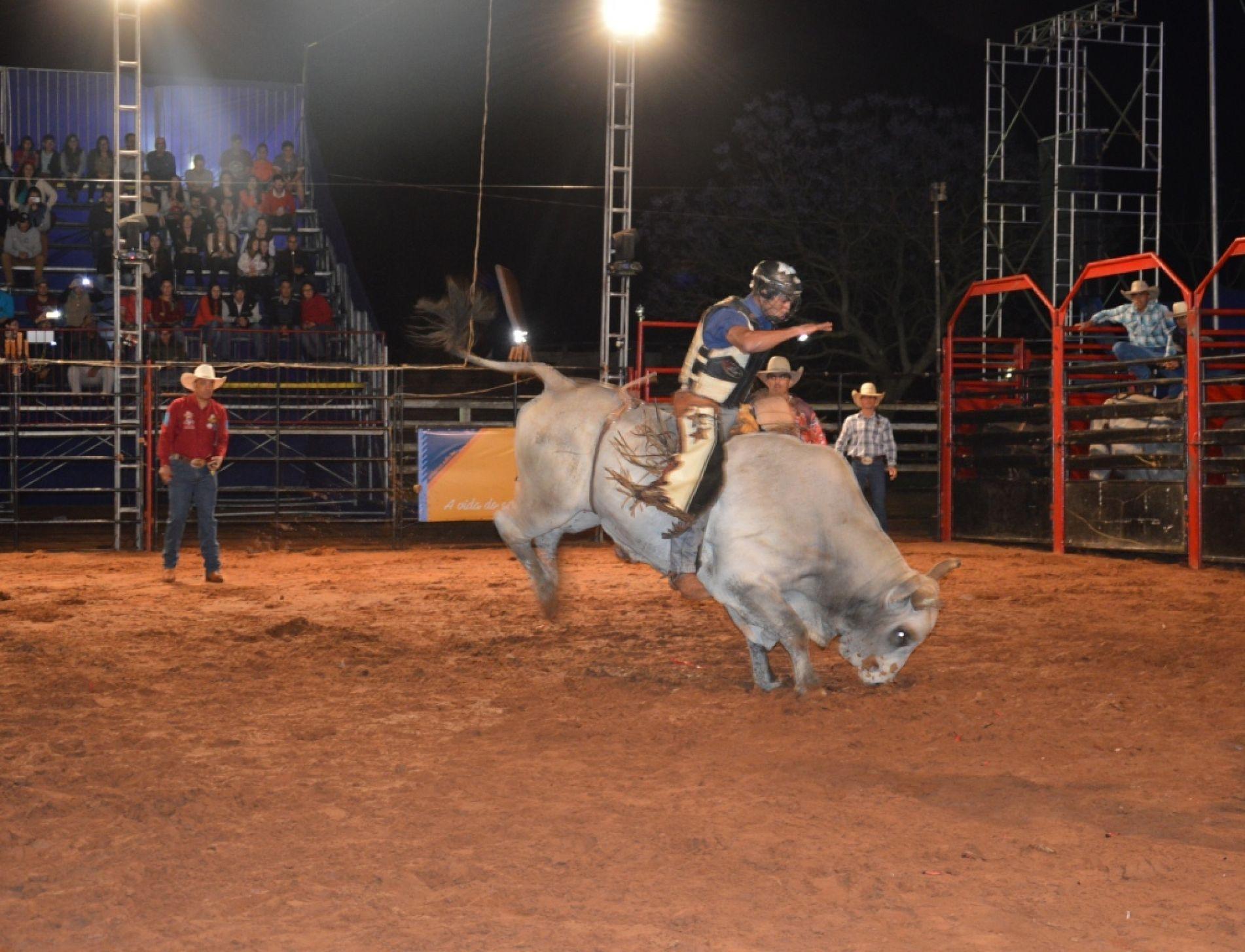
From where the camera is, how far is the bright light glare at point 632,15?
1357 cm

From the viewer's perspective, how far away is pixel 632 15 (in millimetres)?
13609

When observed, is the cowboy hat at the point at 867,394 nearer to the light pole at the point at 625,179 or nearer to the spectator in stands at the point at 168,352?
the light pole at the point at 625,179

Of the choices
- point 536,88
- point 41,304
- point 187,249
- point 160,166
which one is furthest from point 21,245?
point 536,88

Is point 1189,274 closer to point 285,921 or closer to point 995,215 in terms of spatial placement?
point 995,215

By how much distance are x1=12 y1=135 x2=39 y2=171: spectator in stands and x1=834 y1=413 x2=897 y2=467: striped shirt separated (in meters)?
14.0

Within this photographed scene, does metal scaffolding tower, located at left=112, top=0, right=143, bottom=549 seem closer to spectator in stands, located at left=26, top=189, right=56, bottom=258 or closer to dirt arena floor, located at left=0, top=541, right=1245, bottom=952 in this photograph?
dirt arena floor, located at left=0, top=541, right=1245, bottom=952

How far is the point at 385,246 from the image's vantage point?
1037 inches

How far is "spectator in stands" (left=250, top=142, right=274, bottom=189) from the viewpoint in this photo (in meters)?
20.7

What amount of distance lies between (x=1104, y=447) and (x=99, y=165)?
15.5 metres

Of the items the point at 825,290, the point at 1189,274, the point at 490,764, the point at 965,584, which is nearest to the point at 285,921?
the point at 490,764

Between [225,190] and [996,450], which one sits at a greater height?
[225,190]

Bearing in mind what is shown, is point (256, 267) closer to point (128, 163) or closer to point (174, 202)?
point (174, 202)

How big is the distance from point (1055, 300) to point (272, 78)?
1448 centimetres

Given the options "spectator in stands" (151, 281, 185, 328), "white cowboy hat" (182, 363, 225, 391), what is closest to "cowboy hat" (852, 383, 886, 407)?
"white cowboy hat" (182, 363, 225, 391)
